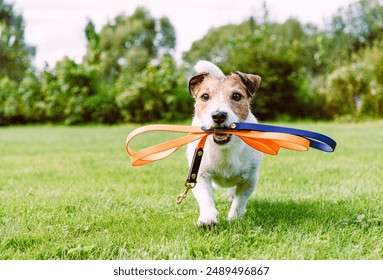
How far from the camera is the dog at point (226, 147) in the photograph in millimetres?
3332

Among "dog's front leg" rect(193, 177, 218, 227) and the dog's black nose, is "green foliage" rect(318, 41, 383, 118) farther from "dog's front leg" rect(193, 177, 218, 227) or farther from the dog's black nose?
the dog's black nose

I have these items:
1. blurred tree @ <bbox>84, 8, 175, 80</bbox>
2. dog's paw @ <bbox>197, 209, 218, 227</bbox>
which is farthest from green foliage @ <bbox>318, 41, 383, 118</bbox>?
dog's paw @ <bbox>197, 209, 218, 227</bbox>

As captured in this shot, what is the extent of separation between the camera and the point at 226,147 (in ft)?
11.3

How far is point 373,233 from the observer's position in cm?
308

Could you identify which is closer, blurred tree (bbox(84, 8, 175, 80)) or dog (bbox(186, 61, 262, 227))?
dog (bbox(186, 61, 262, 227))

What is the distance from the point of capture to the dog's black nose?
125 inches

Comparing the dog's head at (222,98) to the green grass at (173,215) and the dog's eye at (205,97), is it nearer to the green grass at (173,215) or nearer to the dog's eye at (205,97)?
the dog's eye at (205,97)

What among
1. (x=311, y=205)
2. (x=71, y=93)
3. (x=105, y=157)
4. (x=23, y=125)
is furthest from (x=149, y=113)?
(x=311, y=205)

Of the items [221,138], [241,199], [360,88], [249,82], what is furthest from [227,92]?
[360,88]

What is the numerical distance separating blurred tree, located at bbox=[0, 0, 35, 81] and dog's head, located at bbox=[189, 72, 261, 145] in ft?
57.0

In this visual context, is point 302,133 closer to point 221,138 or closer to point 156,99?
point 221,138

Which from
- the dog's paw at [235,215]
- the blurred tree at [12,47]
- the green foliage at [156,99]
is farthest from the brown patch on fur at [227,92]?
the blurred tree at [12,47]
